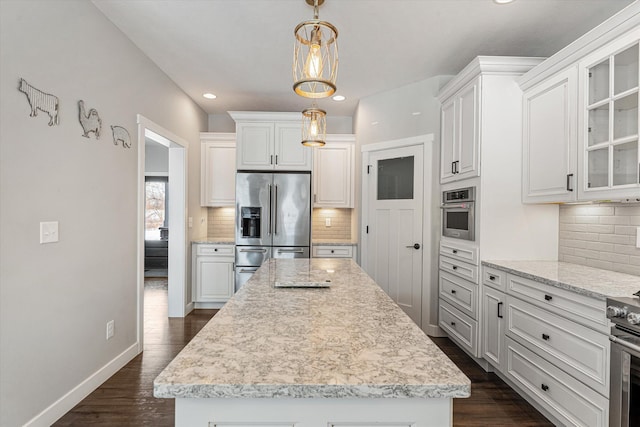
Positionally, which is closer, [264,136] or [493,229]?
[493,229]

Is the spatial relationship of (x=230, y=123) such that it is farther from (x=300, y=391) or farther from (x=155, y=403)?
(x=300, y=391)

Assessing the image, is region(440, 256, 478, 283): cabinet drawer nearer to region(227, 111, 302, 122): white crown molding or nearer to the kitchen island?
the kitchen island

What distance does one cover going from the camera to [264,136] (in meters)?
4.34

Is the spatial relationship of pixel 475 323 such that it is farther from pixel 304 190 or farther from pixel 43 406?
pixel 43 406

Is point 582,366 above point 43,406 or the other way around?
above

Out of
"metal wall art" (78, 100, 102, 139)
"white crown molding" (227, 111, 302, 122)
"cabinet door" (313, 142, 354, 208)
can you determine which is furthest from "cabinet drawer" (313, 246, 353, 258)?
"metal wall art" (78, 100, 102, 139)

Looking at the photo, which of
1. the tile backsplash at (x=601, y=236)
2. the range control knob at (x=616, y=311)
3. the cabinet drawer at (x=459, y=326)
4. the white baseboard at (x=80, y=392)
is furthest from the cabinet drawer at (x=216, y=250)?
the range control knob at (x=616, y=311)

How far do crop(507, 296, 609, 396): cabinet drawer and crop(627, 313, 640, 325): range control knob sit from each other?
0.73ft

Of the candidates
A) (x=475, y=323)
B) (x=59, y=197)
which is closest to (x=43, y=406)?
(x=59, y=197)

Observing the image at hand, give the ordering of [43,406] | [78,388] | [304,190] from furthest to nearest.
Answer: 1. [304,190]
2. [78,388]
3. [43,406]

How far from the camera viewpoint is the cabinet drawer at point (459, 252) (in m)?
2.80

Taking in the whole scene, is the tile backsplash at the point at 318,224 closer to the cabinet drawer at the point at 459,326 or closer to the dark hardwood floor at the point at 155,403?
the cabinet drawer at the point at 459,326

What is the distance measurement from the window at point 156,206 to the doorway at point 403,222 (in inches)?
188

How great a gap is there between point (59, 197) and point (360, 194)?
3.15 metres
